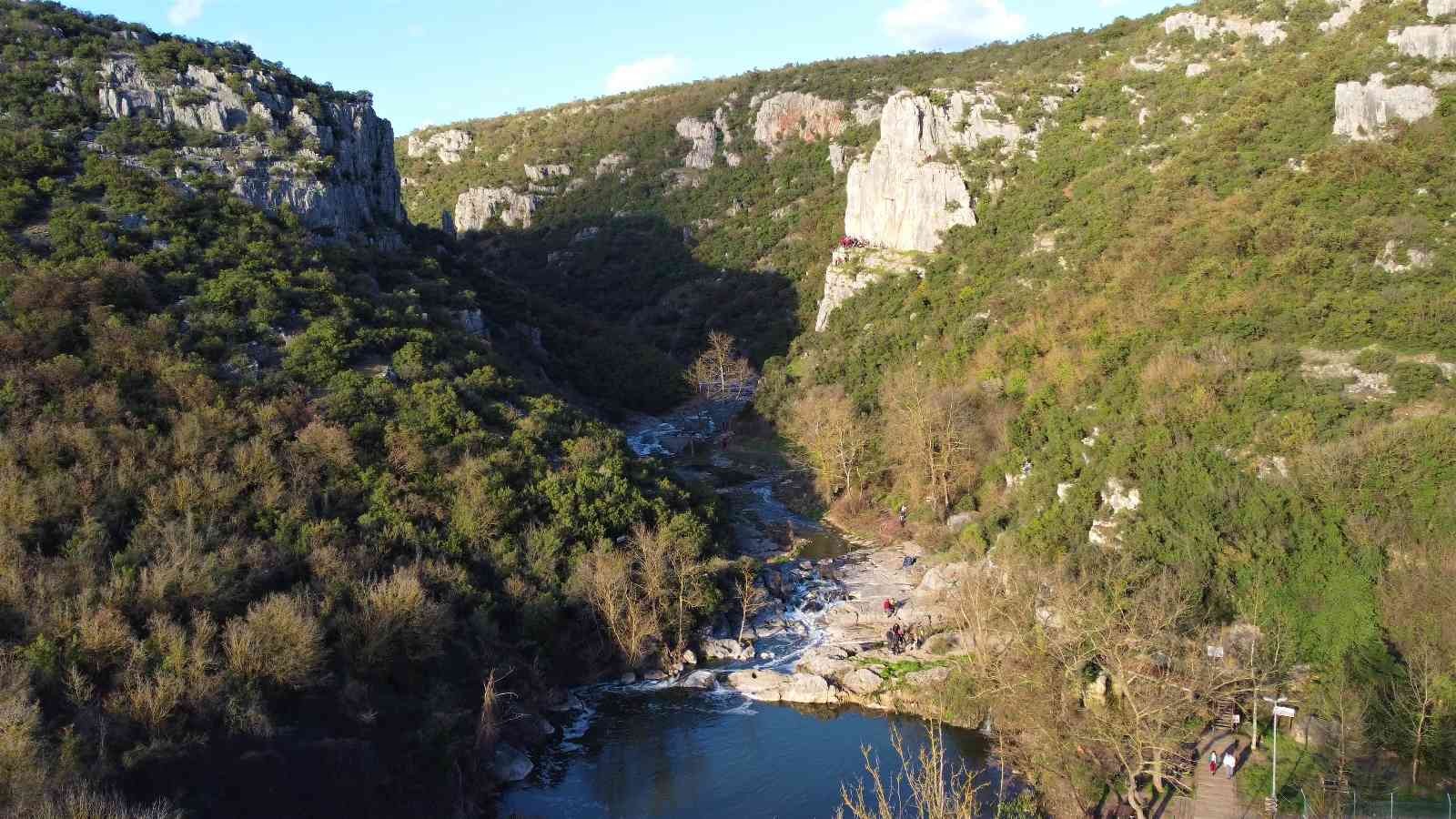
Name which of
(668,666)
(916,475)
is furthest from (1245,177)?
(668,666)

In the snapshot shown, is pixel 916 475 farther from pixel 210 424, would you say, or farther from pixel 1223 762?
pixel 210 424

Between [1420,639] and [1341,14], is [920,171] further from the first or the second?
[1420,639]

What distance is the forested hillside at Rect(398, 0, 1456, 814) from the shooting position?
26.9 m

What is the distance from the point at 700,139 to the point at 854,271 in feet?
192

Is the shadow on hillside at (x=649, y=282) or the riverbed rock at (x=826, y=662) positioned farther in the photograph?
the shadow on hillside at (x=649, y=282)

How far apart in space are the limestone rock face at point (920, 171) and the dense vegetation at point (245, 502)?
108ft

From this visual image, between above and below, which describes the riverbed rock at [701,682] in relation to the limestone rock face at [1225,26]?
below

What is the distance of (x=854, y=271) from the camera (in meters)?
74.0

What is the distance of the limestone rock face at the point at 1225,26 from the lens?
59.5 meters

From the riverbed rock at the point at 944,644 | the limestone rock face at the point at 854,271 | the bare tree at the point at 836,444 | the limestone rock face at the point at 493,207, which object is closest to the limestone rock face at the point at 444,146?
the limestone rock face at the point at 493,207

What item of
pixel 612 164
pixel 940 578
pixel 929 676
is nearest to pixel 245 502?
pixel 929 676

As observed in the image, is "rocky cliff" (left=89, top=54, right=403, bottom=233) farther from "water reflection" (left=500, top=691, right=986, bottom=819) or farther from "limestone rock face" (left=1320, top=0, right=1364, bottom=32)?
"limestone rock face" (left=1320, top=0, right=1364, bottom=32)

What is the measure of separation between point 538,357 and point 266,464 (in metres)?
33.7

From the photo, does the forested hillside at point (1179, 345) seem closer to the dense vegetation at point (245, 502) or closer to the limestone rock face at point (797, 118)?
the dense vegetation at point (245, 502)
